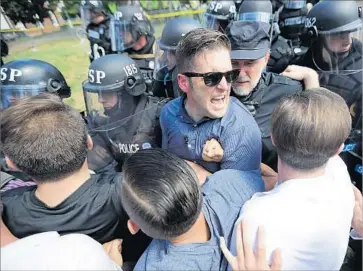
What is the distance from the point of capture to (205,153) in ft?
6.38

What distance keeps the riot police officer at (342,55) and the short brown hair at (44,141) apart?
175 centimetres

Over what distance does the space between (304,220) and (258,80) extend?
1303mm

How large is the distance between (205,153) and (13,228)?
0.91 m

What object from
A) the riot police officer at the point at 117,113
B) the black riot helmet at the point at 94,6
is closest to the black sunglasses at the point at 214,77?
the riot police officer at the point at 117,113

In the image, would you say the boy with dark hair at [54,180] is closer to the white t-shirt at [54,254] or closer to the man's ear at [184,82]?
the white t-shirt at [54,254]

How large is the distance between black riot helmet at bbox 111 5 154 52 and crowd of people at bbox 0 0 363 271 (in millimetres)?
2819

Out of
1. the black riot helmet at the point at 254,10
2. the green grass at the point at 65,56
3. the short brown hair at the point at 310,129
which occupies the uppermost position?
the short brown hair at the point at 310,129

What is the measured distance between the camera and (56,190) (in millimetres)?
1552

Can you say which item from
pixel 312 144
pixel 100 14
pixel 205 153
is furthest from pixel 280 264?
pixel 100 14

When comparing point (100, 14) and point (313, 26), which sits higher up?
point (313, 26)

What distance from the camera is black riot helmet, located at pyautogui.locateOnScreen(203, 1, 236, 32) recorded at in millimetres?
5027

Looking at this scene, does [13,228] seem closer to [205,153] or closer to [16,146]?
[16,146]

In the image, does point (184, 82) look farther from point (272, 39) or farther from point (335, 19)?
point (272, 39)

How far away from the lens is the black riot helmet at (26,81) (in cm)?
273
